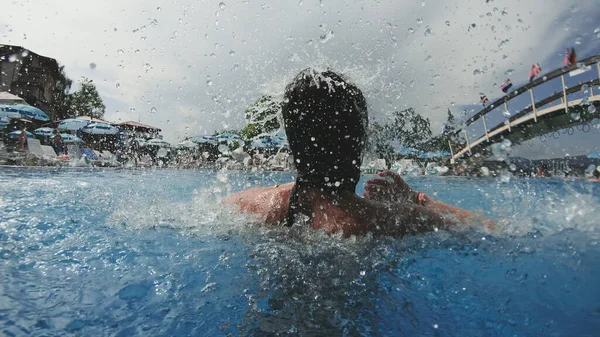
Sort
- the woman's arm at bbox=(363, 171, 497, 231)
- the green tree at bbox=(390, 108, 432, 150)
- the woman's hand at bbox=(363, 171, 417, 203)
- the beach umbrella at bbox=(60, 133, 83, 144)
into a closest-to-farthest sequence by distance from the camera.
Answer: the woman's arm at bbox=(363, 171, 497, 231) < the woman's hand at bbox=(363, 171, 417, 203) < the green tree at bbox=(390, 108, 432, 150) < the beach umbrella at bbox=(60, 133, 83, 144)

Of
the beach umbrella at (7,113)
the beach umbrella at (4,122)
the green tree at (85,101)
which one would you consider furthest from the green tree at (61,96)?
the beach umbrella at (7,113)

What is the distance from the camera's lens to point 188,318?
1320 mm

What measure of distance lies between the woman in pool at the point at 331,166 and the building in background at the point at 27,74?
42.5 m

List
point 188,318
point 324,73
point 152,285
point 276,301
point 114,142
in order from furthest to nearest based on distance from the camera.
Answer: point 114,142 < point 324,73 < point 152,285 < point 276,301 < point 188,318

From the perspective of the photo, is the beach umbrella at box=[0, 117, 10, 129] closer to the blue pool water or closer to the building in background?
the building in background

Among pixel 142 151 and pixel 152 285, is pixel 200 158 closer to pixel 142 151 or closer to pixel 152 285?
pixel 142 151

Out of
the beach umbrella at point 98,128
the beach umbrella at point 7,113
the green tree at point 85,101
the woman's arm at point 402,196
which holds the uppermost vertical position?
the green tree at point 85,101

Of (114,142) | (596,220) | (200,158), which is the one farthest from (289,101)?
(114,142)

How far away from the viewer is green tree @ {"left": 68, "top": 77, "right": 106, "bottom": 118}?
3991 cm

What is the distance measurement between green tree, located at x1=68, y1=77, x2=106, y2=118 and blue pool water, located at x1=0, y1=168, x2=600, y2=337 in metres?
45.5

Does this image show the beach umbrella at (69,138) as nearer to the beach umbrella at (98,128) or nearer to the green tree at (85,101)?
the beach umbrella at (98,128)

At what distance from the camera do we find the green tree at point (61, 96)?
38.4m

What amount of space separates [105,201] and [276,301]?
3.62 metres

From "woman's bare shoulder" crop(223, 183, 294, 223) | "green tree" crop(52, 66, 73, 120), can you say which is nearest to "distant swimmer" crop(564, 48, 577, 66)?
"woman's bare shoulder" crop(223, 183, 294, 223)
